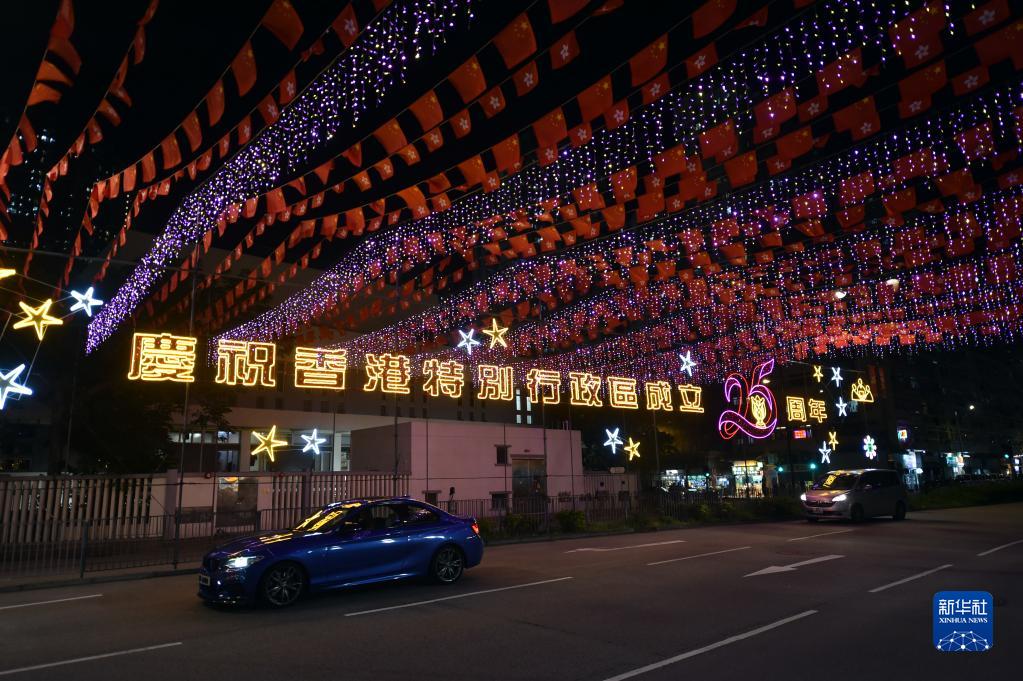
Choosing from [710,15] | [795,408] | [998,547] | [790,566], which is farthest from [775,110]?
[795,408]

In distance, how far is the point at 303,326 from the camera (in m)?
28.3

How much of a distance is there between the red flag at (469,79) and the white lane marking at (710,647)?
680 centimetres

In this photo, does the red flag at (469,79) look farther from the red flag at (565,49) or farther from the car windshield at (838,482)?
the car windshield at (838,482)

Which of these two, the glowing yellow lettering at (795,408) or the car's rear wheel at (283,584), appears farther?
the glowing yellow lettering at (795,408)

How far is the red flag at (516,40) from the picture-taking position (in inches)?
272

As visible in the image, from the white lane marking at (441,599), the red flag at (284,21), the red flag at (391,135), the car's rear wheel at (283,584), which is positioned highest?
the red flag at (391,135)

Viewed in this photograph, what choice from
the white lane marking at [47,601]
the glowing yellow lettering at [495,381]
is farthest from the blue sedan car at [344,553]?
the glowing yellow lettering at [495,381]

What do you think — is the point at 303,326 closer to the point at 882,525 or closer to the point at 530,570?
the point at 530,570

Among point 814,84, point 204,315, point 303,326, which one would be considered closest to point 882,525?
point 814,84

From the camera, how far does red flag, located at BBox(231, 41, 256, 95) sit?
22.9ft

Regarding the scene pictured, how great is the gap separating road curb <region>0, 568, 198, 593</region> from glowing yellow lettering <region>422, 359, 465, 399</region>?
33.3 ft

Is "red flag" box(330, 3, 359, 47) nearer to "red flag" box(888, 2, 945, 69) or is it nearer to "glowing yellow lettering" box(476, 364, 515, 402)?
"red flag" box(888, 2, 945, 69)

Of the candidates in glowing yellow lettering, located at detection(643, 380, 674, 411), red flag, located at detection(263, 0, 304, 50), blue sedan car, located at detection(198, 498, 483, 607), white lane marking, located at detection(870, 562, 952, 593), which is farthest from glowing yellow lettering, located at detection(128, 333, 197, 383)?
glowing yellow lettering, located at detection(643, 380, 674, 411)

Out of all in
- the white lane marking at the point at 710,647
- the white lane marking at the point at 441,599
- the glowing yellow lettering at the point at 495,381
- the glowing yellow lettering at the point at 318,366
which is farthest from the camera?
the glowing yellow lettering at the point at 495,381
